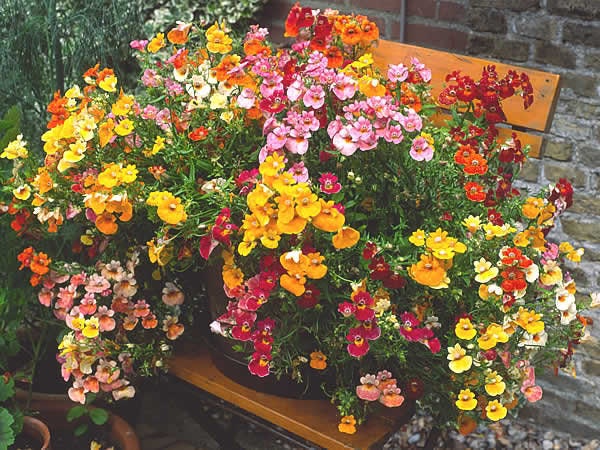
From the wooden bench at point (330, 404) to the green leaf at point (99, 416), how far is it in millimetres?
199

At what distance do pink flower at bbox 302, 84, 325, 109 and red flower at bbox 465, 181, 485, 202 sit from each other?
31 cm

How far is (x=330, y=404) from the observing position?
1675 millimetres

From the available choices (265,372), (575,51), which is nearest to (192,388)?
(265,372)

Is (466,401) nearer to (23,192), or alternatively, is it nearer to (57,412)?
(23,192)

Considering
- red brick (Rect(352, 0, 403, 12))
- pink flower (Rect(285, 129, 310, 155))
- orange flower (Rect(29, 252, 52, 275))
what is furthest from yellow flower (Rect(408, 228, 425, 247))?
red brick (Rect(352, 0, 403, 12))

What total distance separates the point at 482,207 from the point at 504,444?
1.16 metres

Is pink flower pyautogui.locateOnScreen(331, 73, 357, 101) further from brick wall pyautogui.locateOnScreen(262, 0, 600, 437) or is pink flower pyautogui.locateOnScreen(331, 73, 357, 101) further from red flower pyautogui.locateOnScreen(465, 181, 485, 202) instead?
brick wall pyautogui.locateOnScreen(262, 0, 600, 437)

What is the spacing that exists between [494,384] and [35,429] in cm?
108

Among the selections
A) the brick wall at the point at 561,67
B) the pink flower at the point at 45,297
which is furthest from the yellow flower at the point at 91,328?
the brick wall at the point at 561,67

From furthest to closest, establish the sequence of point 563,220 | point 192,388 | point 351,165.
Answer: point 563,220, point 192,388, point 351,165

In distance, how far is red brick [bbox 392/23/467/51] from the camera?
91.6 inches

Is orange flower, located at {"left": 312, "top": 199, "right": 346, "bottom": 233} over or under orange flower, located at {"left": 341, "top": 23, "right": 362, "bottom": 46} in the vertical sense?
under

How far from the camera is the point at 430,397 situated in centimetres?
161

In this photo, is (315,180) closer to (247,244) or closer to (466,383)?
(247,244)
